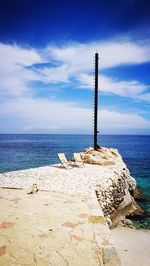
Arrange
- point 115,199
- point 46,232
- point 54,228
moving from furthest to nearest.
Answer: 1. point 115,199
2. point 54,228
3. point 46,232

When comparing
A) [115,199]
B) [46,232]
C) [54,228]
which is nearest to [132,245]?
[115,199]

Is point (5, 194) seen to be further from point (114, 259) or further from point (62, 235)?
point (114, 259)

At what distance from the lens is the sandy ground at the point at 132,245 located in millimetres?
7972

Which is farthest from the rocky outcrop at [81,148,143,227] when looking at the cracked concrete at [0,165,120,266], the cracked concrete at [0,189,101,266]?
the cracked concrete at [0,189,101,266]

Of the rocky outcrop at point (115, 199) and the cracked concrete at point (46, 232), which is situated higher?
the cracked concrete at point (46, 232)

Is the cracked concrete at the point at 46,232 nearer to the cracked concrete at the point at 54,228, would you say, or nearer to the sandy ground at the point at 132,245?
the cracked concrete at the point at 54,228

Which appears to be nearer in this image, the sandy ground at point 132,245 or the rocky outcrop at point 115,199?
the sandy ground at point 132,245

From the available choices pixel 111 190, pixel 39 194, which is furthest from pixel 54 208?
pixel 111 190

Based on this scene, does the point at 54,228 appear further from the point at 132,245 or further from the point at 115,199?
the point at 115,199

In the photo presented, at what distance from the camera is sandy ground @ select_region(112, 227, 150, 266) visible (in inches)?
314

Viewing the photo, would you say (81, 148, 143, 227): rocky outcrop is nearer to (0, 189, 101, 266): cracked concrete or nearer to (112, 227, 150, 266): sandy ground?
(112, 227, 150, 266): sandy ground

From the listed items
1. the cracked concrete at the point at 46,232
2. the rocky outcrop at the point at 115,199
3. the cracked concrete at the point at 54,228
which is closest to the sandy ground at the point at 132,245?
the rocky outcrop at the point at 115,199

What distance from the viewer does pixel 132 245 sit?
925cm

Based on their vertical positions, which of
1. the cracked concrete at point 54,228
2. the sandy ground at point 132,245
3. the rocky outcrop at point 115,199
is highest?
the cracked concrete at point 54,228
